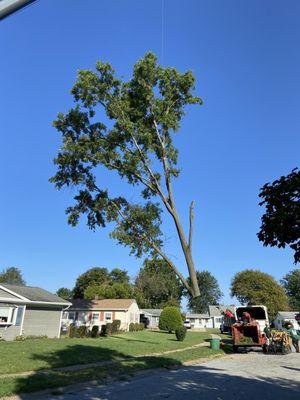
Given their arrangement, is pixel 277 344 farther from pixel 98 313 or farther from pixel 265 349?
pixel 98 313

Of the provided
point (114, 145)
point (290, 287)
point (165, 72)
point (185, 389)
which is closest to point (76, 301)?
point (114, 145)

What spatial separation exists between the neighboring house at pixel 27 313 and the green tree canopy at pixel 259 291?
52227mm

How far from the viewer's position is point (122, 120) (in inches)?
818

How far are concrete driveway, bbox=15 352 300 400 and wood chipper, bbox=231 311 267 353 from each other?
8380 millimetres

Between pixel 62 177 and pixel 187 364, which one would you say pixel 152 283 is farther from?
pixel 187 364

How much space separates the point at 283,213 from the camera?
6.63m

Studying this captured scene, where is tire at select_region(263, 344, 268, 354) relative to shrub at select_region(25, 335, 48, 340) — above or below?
below

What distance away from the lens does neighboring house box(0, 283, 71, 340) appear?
1094 inches

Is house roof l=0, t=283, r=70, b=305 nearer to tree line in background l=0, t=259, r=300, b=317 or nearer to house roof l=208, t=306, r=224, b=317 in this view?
tree line in background l=0, t=259, r=300, b=317

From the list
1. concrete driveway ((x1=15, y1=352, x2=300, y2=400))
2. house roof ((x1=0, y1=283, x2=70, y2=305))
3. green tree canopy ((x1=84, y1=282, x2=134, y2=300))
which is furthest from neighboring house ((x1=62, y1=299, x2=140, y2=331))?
concrete driveway ((x1=15, y1=352, x2=300, y2=400))

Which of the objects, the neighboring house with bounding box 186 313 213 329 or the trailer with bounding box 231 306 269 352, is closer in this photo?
the trailer with bounding box 231 306 269 352

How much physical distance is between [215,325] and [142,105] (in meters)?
87.4

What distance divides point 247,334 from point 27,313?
1559cm

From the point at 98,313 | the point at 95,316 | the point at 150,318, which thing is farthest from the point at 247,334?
the point at 150,318
